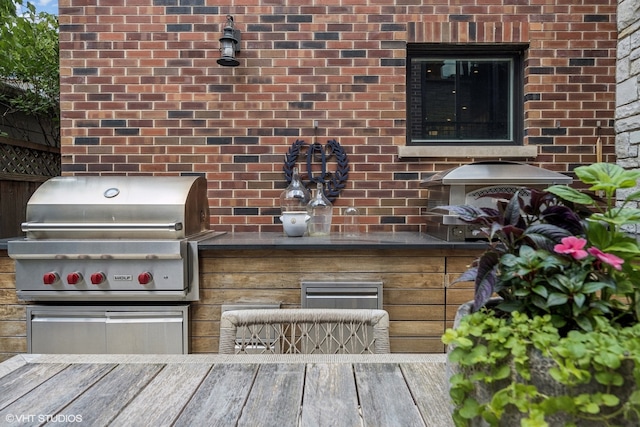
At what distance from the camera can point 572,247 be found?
568 mm

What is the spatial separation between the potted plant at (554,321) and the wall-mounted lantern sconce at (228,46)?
2470mm

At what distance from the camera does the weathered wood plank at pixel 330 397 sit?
781mm

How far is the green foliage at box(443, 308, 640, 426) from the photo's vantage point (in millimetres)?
526

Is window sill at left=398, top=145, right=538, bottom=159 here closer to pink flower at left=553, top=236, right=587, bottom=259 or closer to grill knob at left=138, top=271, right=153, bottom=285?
grill knob at left=138, top=271, right=153, bottom=285

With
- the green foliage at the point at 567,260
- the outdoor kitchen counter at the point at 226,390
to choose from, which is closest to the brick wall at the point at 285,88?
the outdoor kitchen counter at the point at 226,390

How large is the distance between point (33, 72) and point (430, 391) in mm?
4511

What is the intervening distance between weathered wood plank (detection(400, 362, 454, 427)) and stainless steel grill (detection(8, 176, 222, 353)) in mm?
1470

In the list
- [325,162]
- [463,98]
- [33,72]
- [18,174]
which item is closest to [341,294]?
[325,162]

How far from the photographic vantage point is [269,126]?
2961 millimetres

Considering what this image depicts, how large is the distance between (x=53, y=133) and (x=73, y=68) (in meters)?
1.82

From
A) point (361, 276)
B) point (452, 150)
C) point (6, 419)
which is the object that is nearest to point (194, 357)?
point (6, 419)

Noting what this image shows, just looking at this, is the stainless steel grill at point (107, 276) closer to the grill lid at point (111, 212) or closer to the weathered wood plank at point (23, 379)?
the grill lid at point (111, 212)

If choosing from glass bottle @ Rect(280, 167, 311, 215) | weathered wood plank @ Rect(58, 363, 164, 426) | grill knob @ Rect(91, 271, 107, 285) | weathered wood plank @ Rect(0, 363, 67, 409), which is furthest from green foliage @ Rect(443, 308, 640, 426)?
glass bottle @ Rect(280, 167, 311, 215)

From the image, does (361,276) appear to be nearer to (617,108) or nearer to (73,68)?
(617,108)
